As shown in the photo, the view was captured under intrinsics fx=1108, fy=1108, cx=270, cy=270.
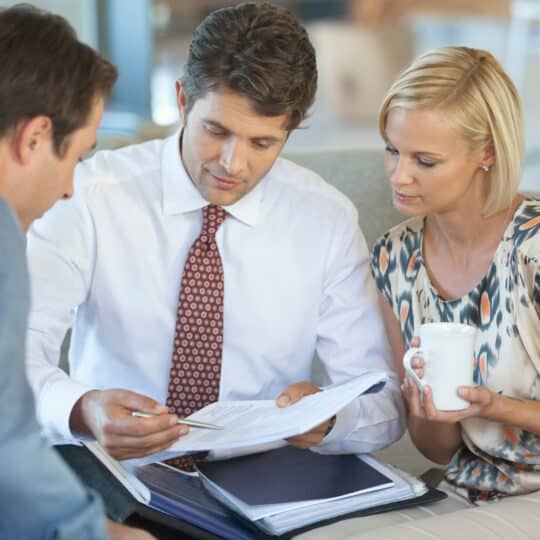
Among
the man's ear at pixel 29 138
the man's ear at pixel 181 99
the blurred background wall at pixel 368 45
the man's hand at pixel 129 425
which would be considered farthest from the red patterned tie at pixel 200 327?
the blurred background wall at pixel 368 45

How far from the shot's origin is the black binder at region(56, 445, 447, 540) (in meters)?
1.60

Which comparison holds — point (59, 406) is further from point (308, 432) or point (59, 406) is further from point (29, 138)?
point (29, 138)

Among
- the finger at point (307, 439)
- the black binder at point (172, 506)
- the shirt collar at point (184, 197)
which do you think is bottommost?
the black binder at point (172, 506)

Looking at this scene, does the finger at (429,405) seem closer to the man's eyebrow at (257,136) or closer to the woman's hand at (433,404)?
the woman's hand at (433,404)

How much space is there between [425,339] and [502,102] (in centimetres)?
46

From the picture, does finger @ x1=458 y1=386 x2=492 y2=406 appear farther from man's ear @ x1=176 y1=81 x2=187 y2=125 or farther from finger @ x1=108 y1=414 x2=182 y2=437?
man's ear @ x1=176 y1=81 x2=187 y2=125

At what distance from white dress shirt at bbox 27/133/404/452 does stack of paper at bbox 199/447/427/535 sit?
114 millimetres

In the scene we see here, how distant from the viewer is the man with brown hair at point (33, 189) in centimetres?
116

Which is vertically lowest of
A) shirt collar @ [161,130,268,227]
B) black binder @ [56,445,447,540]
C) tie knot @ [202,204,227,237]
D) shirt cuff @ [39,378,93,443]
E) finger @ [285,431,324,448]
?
black binder @ [56,445,447,540]

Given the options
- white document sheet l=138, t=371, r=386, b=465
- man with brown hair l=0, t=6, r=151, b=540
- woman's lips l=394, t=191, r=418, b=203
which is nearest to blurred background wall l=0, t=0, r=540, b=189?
woman's lips l=394, t=191, r=418, b=203

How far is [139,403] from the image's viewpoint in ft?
5.23

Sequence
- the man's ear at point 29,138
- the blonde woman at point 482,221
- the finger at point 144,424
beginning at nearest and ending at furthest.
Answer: the man's ear at point 29,138, the finger at point 144,424, the blonde woman at point 482,221

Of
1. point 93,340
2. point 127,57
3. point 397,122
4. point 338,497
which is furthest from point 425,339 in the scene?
point 127,57

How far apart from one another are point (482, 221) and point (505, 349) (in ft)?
0.74
